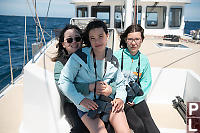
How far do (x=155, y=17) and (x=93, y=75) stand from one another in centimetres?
713

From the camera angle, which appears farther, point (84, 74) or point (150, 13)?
point (150, 13)

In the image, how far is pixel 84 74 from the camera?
64.9 inches

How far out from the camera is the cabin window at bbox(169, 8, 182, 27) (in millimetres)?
7713

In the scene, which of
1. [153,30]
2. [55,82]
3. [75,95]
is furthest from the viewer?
[153,30]

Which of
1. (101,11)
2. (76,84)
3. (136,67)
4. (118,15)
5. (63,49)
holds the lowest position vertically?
(76,84)

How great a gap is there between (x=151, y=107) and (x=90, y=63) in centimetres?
135

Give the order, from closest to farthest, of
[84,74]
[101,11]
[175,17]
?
[84,74], [175,17], [101,11]

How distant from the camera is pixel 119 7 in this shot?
7.98m

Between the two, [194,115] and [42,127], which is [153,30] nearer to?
[194,115]

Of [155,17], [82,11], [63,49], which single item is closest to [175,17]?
[155,17]

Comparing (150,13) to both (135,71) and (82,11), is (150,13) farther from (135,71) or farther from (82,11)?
(135,71)

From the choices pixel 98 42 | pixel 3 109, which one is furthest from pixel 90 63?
pixel 3 109

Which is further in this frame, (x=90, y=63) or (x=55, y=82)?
(x=55, y=82)

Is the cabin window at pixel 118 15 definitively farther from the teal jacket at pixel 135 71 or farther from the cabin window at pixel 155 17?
the teal jacket at pixel 135 71
